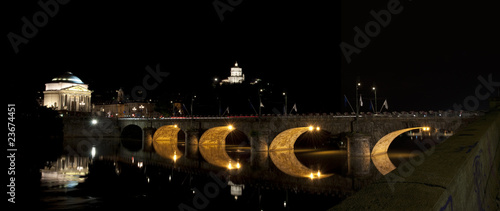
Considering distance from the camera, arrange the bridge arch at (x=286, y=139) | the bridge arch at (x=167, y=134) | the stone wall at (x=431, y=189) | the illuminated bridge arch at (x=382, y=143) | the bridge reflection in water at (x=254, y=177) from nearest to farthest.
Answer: the stone wall at (x=431, y=189), the bridge reflection in water at (x=254, y=177), the illuminated bridge arch at (x=382, y=143), the bridge arch at (x=286, y=139), the bridge arch at (x=167, y=134)

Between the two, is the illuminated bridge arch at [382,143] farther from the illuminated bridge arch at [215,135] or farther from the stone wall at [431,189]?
the stone wall at [431,189]

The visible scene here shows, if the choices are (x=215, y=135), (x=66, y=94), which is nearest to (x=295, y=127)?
(x=215, y=135)

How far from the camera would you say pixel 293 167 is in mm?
40781

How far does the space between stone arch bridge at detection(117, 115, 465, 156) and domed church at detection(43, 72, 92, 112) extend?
1897 inches

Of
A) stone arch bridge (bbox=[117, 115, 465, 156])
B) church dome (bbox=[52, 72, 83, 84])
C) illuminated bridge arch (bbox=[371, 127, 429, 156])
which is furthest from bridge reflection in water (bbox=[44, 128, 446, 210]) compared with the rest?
church dome (bbox=[52, 72, 83, 84])

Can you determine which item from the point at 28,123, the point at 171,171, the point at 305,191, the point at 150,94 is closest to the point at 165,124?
the point at 28,123

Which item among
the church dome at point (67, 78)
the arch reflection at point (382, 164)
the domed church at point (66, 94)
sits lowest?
the arch reflection at point (382, 164)

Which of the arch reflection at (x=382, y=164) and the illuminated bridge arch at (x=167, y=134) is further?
the illuminated bridge arch at (x=167, y=134)

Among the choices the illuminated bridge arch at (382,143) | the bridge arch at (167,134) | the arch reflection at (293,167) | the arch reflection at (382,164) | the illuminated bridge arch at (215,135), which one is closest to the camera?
the arch reflection at (382,164)

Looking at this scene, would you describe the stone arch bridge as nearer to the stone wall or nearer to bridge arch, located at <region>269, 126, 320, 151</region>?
bridge arch, located at <region>269, 126, 320, 151</region>

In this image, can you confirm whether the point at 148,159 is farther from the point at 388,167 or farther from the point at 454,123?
the point at 454,123

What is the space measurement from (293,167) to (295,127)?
1006cm

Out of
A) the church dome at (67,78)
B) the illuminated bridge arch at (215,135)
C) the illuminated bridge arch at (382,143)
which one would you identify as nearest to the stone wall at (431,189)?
the illuminated bridge arch at (382,143)

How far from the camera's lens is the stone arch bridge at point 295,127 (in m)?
41.3
